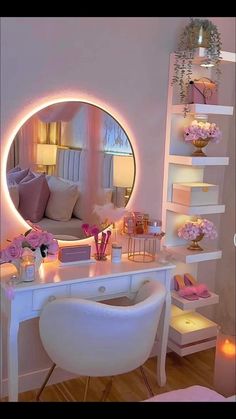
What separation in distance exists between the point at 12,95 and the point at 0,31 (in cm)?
22

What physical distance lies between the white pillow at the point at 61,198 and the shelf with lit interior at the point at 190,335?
80 centimetres

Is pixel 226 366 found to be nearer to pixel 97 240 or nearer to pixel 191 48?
pixel 97 240

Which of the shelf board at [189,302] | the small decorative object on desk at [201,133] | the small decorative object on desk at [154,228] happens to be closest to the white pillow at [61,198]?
the small decorative object on desk at [154,228]

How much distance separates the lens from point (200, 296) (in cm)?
201

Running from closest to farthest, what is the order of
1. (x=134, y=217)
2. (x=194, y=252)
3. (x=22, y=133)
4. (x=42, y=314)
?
1. (x=42, y=314)
2. (x=22, y=133)
3. (x=134, y=217)
4. (x=194, y=252)

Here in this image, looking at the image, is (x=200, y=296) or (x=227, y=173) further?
(x=227, y=173)

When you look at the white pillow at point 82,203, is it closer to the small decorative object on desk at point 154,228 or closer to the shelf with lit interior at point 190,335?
the small decorative object on desk at point 154,228

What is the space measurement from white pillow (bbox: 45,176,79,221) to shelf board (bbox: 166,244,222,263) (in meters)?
0.57

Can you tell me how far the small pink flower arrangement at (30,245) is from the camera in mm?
1463

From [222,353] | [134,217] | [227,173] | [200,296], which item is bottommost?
[222,353]

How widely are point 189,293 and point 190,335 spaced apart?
20 cm

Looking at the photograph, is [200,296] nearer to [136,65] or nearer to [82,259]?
[82,259]

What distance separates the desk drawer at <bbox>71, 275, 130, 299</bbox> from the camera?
1528mm

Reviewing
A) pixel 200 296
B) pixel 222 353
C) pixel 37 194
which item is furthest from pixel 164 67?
pixel 222 353
